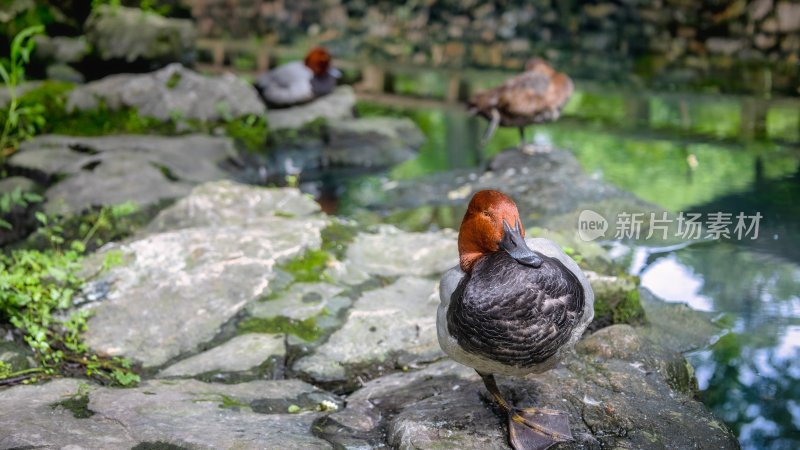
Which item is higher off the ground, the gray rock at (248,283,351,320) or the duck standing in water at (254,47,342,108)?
the duck standing in water at (254,47,342,108)

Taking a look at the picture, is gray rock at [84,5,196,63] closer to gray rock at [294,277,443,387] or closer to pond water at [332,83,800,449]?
pond water at [332,83,800,449]

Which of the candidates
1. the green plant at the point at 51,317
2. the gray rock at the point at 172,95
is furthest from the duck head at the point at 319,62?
the green plant at the point at 51,317

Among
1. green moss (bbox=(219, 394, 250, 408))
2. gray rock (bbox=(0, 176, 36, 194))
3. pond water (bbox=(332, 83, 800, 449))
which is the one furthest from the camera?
gray rock (bbox=(0, 176, 36, 194))

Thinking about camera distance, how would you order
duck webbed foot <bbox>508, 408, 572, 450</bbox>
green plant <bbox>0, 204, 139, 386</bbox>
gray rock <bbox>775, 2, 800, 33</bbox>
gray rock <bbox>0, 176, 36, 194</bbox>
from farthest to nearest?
gray rock <bbox>775, 2, 800, 33</bbox>, gray rock <bbox>0, 176, 36, 194</bbox>, green plant <bbox>0, 204, 139, 386</bbox>, duck webbed foot <bbox>508, 408, 572, 450</bbox>

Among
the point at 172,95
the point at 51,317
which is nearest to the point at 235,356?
the point at 51,317

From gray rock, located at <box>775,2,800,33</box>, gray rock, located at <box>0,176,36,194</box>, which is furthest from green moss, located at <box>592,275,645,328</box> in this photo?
gray rock, located at <box>775,2,800,33</box>

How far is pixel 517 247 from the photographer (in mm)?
2838

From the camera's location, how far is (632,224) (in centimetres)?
592

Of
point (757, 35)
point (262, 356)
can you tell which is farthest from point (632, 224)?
point (757, 35)

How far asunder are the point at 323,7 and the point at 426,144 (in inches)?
346

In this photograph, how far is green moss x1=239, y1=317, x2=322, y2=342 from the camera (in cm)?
394

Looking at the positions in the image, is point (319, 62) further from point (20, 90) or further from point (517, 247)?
point (517, 247)

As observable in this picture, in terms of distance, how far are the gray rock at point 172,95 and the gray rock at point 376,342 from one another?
4510 millimetres

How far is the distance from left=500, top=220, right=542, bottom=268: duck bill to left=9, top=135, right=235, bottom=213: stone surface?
3748 mm
